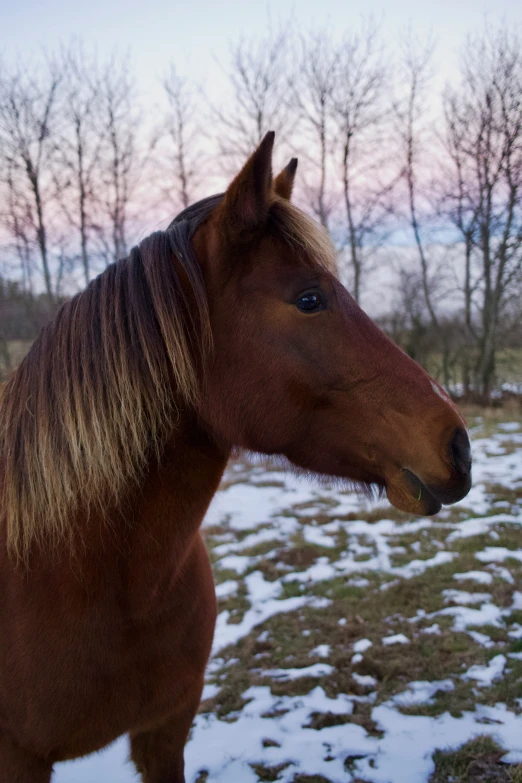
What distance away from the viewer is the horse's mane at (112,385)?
148cm

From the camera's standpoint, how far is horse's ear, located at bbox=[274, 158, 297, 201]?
1797 millimetres

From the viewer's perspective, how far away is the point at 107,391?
1.48 metres

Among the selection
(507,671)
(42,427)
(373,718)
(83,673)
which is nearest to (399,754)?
(373,718)

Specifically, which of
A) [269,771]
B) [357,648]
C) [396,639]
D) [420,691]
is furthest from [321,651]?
[269,771]

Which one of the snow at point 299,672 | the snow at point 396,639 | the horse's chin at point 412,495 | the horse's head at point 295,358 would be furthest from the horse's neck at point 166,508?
the snow at point 396,639

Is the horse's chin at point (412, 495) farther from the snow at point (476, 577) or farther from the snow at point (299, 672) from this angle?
the snow at point (476, 577)

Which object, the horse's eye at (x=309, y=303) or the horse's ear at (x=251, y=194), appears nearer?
the horse's ear at (x=251, y=194)

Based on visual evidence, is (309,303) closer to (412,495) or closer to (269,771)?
(412,495)

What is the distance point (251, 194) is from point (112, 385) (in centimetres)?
69

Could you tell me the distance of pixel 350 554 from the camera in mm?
5141

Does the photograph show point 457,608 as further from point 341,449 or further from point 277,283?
point 277,283

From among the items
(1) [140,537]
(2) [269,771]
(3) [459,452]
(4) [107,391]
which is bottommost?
(2) [269,771]

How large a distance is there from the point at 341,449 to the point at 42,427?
924 millimetres

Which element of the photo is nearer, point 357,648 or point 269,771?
point 269,771
